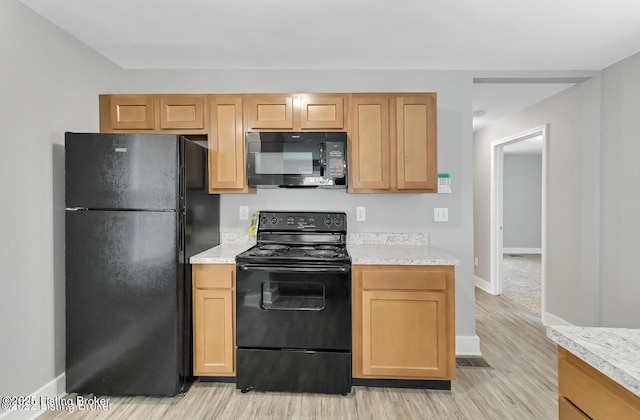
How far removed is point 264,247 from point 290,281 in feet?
1.64

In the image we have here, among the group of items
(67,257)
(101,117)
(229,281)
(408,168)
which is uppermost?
(101,117)

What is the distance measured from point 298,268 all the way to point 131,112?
72.5 inches

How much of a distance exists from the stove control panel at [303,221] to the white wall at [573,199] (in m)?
2.26

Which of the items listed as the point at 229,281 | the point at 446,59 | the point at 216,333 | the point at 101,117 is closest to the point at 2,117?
the point at 101,117

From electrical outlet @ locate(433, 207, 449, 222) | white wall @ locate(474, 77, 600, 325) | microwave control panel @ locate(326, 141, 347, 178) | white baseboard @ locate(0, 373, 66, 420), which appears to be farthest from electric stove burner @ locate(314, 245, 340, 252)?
white wall @ locate(474, 77, 600, 325)

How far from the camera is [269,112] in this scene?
8.49 feet

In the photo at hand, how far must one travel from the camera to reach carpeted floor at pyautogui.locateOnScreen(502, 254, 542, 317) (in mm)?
4215

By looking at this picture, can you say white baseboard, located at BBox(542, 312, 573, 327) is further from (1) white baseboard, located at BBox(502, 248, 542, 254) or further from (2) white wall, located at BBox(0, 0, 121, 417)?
(1) white baseboard, located at BBox(502, 248, 542, 254)

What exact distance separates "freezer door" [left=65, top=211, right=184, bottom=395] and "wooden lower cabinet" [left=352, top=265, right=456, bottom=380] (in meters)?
1.26

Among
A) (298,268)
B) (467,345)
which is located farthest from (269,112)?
(467,345)

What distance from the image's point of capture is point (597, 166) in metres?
2.92

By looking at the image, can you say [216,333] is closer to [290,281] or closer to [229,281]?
[229,281]

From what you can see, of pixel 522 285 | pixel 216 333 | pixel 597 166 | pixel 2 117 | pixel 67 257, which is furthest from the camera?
pixel 522 285

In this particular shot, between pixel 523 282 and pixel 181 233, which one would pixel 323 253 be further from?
pixel 523 282
